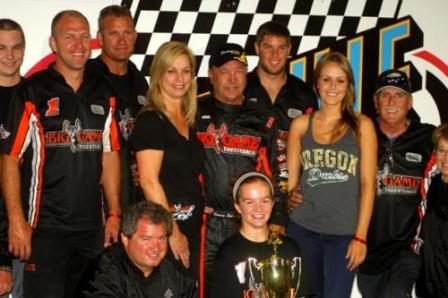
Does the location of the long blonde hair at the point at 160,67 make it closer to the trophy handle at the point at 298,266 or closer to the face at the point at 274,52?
the face at the point at 274,52

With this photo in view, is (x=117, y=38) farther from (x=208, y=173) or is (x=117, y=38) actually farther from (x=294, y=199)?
(x=294, y=199)

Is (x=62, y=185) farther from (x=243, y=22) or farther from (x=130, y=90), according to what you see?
(x=243, y=22)

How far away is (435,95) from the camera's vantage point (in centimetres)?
549

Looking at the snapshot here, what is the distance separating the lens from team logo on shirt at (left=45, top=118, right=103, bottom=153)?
13.3ft

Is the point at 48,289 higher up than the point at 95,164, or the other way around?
the point at 95,164

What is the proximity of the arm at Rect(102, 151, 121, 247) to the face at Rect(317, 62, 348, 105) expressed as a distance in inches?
48.8

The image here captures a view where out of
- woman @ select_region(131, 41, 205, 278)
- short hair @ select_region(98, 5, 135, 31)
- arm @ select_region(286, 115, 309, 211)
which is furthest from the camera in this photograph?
short hair @ select_region(98, 5, 135, 31)

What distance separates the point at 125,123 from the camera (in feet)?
14.6

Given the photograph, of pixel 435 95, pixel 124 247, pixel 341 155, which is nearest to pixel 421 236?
pixel 341 155

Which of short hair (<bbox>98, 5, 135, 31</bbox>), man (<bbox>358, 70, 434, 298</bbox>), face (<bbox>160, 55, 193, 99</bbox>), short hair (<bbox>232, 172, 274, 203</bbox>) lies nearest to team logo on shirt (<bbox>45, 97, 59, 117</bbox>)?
face (<bbox>160, 55, 193, 99</bbox>)

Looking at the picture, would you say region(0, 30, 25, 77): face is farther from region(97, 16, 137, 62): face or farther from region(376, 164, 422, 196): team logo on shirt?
region(376, 164, 422, 196): team logo on shirt

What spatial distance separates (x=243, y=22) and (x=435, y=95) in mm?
1495

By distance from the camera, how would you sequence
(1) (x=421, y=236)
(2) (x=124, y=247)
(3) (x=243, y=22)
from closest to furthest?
(2) (x=124, y=247)
(1) (x=421, y=236)
(3) (x=243, y=22)

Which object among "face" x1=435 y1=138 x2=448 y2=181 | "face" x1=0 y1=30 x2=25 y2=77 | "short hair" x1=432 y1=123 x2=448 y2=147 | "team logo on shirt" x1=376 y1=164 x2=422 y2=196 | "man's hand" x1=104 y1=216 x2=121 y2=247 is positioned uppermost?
"face" x1=0 y1=30 x2=25 y2=77
